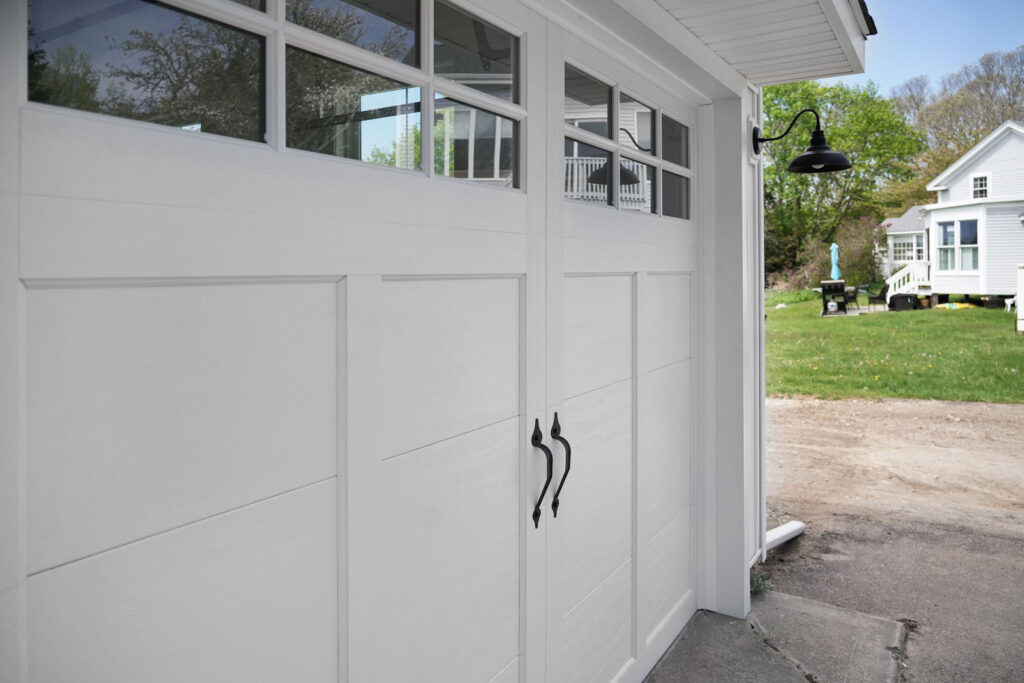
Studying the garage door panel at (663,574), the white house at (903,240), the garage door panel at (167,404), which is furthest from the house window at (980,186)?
the garage door panel at (167,404)

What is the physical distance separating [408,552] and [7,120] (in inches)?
39.1

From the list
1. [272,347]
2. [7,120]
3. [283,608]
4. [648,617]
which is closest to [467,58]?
[272,347]

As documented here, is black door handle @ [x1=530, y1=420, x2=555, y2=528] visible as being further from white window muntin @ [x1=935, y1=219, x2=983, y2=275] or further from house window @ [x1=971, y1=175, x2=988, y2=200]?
house window @ [x1=971, y1=175, x2=988, y2=200]

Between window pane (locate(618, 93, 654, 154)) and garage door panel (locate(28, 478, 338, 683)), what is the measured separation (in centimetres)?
162

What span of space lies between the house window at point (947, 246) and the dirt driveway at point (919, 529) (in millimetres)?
12108

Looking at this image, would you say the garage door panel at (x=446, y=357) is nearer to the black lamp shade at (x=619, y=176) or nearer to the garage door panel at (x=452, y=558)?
the garage door panel at (x=452, y=558)

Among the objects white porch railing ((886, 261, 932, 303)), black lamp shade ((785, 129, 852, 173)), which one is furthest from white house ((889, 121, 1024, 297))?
black lamp shade ((785, 129, 852, 173))

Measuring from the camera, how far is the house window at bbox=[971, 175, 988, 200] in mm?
18734

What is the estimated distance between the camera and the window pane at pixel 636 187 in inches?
95.7

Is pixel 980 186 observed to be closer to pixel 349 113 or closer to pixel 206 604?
pixel 349 113

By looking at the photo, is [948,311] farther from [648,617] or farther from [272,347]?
[272,347]

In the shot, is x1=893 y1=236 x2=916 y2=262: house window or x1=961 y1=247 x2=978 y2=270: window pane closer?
x1=961 y1=247 x2=978 y2=270: window pane

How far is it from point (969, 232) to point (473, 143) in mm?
20336

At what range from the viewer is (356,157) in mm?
1340
